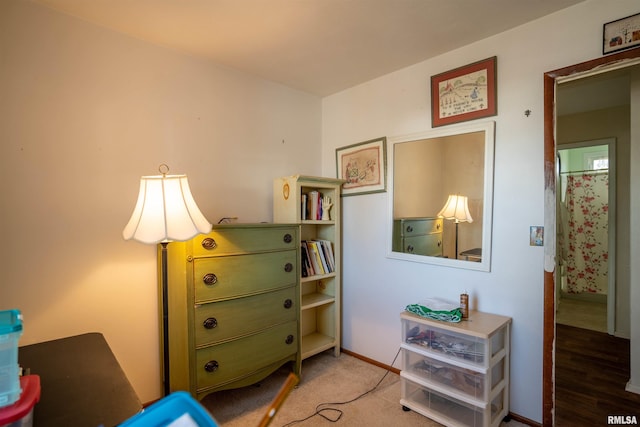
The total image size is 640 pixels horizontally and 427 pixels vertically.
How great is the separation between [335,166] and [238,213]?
40.6 inches

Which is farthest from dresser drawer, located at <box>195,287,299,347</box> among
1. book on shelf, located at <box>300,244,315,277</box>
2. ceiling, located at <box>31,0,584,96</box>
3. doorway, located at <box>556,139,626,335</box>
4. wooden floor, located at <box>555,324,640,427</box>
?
doorway, located at <box>556,139,626,335</box>

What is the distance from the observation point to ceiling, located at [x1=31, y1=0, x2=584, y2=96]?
5.36 ft

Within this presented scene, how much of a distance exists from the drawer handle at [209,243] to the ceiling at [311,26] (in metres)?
1.25

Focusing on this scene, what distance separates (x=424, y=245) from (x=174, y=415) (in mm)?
2029

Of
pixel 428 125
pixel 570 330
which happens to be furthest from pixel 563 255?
pixel 428 125

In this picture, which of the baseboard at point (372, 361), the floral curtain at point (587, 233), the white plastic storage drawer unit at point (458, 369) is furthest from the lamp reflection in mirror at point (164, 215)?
the floral curtain at point (587, 233)

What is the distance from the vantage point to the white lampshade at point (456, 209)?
2.08m

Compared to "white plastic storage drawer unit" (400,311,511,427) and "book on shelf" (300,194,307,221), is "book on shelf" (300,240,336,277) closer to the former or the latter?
"book on shelf" (300,194,307,221)

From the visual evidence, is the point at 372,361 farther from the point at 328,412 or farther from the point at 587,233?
the point at 587,233

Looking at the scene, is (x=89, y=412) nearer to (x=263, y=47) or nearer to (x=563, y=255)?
(x=263, y=47)

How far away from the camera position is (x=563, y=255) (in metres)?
3.77

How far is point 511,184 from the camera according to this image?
1.89 metres

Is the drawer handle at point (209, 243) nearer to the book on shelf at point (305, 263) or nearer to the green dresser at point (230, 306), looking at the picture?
the green dresser at point (230, 306)

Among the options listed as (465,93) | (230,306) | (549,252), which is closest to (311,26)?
(465,93)
